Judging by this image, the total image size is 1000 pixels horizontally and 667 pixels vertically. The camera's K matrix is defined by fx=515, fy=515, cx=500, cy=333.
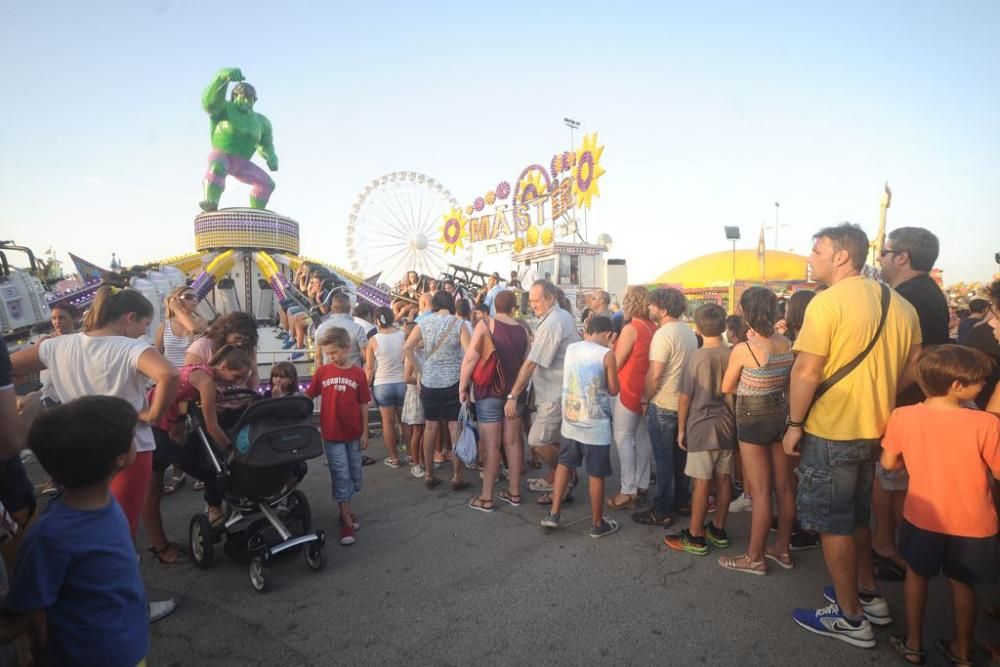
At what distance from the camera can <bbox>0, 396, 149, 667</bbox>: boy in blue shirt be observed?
1.47 metres

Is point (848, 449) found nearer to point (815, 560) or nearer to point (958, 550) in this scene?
point (958, 550)

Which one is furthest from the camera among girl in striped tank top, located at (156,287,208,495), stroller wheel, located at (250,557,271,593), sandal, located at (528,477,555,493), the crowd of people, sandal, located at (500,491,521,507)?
girl in striped tank top, located at (156,287,208,495)

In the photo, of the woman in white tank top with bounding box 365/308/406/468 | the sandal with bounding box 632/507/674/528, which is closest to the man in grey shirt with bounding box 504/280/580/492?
the sandal with bounding box 632/507/674/528

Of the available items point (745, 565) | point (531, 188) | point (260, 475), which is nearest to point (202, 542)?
point (260, 475)

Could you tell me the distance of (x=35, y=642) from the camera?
1.52 metres

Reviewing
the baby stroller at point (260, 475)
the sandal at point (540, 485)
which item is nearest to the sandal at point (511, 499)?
the sandal at point (540, 485)

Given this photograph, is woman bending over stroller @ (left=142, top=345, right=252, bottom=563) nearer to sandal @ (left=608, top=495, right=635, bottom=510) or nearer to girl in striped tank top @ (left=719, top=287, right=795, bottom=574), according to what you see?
sandal @ (left=608, top=495, right=635, bottom=510)

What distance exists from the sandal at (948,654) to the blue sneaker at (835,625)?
0.88ft

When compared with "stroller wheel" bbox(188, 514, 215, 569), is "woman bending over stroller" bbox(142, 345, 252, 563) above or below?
above

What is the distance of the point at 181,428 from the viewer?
372 centimetres

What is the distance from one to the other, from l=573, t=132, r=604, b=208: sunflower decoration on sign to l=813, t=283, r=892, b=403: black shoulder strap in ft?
77.8

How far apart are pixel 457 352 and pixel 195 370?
225cm

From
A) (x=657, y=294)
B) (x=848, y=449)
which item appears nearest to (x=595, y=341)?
(x=657, y=294)

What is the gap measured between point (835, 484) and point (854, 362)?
2.05ft
